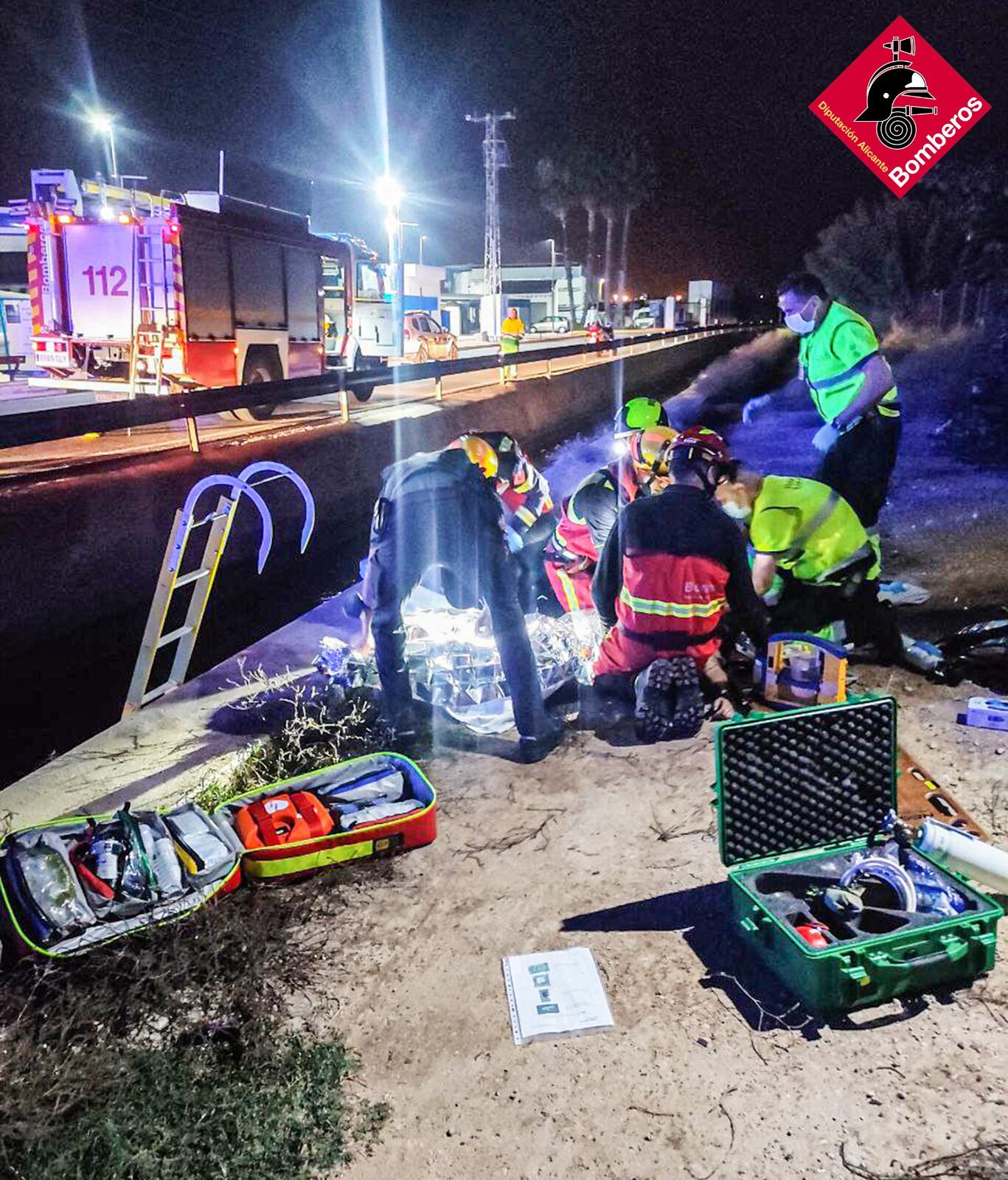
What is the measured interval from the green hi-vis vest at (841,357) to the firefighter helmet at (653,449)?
4.77 feet

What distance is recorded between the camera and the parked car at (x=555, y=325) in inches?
2259

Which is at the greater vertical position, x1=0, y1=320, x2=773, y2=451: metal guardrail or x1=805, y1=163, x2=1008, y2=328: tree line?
x1=805, y1=163, x2=1008, y2=328: tree line

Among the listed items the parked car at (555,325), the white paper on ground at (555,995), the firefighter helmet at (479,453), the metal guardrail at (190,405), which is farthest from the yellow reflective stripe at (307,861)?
the parked car at (555,325)

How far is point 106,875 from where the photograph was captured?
3213 mm

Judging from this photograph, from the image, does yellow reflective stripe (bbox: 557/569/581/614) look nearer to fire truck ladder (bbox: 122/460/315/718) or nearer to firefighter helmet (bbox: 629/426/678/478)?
firefighter helmet (bbox: 629/426/678/478)

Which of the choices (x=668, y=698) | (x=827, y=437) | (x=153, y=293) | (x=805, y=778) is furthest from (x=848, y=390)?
(x=153, y=293)

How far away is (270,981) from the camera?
118 inches

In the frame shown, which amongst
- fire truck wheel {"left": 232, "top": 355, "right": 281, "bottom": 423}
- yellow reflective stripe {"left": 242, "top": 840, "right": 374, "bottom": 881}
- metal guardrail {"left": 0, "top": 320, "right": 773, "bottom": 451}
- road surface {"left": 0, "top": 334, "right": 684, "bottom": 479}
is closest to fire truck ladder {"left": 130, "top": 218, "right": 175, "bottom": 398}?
road surface {"left": 0, "top": 334, "right": 684, "bottom": 479}

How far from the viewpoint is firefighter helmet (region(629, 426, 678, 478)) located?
5523 mm

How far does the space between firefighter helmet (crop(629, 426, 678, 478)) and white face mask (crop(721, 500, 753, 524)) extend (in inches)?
22.2

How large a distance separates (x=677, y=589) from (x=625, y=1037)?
2.22 metres

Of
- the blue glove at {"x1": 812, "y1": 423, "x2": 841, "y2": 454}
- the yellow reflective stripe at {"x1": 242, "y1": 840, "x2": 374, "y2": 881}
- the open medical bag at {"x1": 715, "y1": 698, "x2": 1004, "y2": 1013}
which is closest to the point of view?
the open medical bag at {"x1": 715, "y1": 698, "x2": 1004, "y2": 1013}

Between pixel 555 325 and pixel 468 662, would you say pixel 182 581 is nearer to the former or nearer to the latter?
pixel 468 662

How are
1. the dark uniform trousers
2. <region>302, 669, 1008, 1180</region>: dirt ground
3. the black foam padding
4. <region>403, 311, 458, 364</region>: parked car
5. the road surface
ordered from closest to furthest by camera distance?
1. <region>302, 669, 1008, 1180</region>: dirt ground
2. the black foam padding
3. the dark uniform trousers
4. the road surface
5. <region>403, 311, 458, 364</region>: parked car
